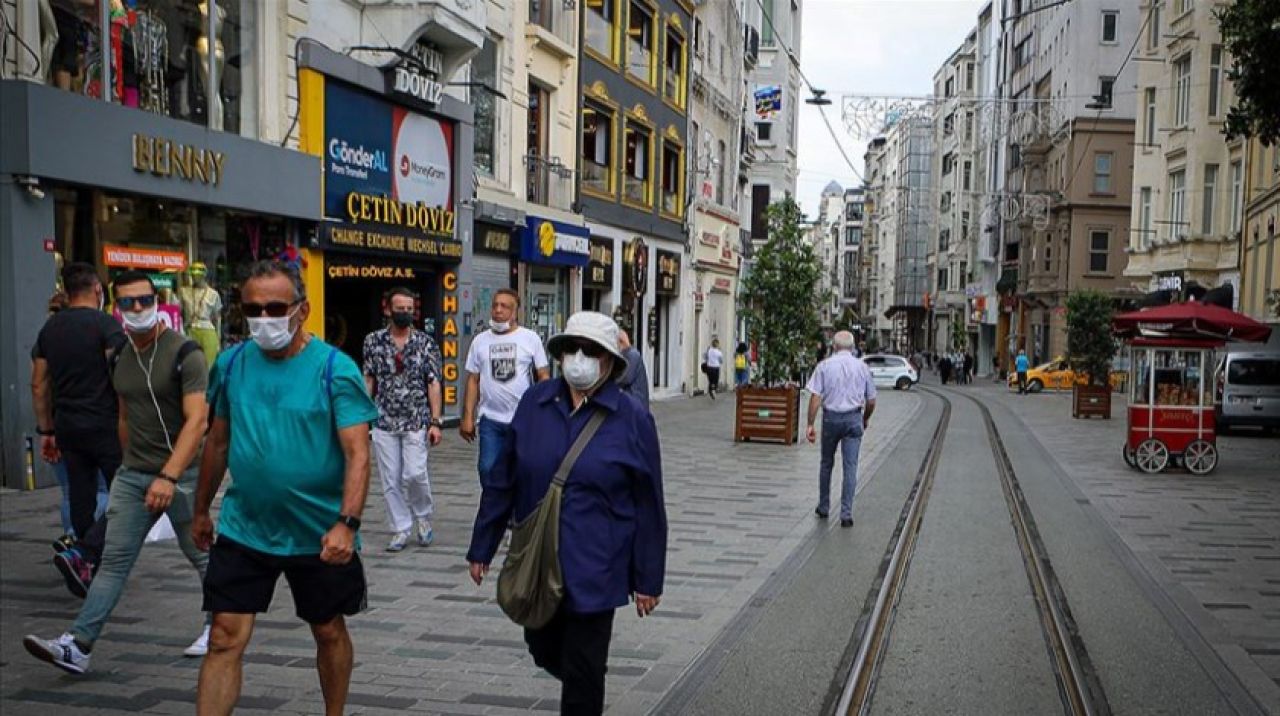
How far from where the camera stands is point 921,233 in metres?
95.1

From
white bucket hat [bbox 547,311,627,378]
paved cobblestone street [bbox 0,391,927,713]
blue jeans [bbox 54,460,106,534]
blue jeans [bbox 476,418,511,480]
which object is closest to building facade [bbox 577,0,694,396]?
paved cobblestone street [bbox 0,391,927,713]

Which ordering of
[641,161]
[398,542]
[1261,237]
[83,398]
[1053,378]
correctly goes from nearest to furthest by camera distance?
[83,398] < [398,542] < [1261,237] < [641,161] < [1053,378]

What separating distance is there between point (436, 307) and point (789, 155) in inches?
1306

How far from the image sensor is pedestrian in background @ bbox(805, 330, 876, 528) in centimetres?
1080

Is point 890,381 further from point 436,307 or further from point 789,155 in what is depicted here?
point 436,307

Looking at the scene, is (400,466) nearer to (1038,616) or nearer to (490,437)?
(490,437)

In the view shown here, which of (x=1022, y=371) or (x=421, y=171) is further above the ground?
(x=421, y=171)

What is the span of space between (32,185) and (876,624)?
900cm

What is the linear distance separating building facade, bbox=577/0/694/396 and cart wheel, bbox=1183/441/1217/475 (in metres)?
12.5

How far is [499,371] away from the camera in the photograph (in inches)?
350

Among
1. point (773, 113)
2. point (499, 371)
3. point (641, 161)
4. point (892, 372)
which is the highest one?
point (773, 113)

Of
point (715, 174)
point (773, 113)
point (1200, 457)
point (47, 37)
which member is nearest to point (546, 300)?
point (1200, 457)

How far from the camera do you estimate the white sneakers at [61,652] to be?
5.21m

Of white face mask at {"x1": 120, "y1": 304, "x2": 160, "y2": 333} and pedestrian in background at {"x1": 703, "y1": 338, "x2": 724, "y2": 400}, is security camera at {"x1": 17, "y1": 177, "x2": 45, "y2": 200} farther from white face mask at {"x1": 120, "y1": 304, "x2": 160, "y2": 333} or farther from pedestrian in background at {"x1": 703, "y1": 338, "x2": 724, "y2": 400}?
pedestrian in background at {"x1": 703, "y1": 338, "x2": 724, "y2": 400}
